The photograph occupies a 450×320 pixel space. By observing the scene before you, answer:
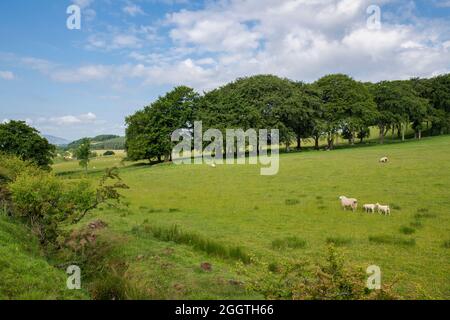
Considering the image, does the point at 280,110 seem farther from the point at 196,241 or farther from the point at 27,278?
Answer: the point at 27,278

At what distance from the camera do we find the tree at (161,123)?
208 ft

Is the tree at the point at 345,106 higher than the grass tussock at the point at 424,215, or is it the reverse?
the tree at the point at 345,106

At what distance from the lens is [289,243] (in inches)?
575


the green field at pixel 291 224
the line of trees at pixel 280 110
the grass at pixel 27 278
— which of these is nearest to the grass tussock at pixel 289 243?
the green field at pixel 291 224

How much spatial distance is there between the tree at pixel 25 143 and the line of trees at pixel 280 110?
46.4 ft

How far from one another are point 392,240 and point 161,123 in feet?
178

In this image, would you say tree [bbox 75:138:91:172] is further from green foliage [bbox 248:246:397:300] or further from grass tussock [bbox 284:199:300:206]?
green foliage [bbox 248:246:397:300]

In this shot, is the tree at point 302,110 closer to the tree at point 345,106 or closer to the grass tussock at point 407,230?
the tree at point 345,106

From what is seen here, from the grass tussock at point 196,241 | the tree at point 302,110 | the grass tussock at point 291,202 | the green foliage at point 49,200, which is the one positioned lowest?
the grass tussock at point 196,241

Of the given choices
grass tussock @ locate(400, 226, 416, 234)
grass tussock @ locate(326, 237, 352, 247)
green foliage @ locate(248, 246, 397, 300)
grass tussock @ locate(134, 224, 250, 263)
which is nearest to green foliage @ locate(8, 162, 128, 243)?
grass tussock @ locate(134, 224, 250, 263)

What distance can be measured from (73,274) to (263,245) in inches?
289

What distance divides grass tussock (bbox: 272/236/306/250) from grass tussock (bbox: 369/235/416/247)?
9.69 ft

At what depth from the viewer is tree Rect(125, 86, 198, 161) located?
208 feet
